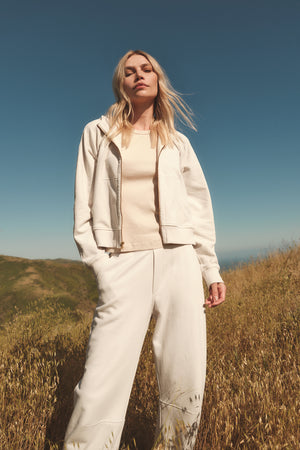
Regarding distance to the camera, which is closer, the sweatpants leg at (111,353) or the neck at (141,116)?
the sweatpants leg at (111,353)

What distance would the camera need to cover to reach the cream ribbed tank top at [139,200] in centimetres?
176

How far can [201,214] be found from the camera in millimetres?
2061

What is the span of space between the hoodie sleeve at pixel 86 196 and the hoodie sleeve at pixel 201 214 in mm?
625

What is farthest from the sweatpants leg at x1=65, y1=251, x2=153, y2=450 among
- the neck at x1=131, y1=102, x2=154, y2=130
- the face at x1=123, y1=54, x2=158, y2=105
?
the face at x1=123, y1=54, x2=158, y2=105

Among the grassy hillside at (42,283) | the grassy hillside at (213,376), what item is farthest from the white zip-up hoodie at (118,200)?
the grassy hillside at (42,283)

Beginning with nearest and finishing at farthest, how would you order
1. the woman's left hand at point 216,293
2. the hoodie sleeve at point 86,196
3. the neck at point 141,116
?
the hoodie sleeve at point 86,196, the woman's left hand at point 216,293, the neck at point 141,116

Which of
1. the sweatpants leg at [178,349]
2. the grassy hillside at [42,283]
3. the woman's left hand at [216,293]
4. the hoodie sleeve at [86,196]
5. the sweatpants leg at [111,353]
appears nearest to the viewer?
the sweatpants leg at [111,353]

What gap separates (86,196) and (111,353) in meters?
0.93

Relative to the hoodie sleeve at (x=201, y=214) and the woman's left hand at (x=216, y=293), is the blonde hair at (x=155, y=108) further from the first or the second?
the woman's left hand at (x=216, y=293)

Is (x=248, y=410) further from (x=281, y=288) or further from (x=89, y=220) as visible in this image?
(x=281, y=288)

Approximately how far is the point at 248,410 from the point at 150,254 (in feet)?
3.72

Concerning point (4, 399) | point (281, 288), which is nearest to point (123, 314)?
point (4, 399)

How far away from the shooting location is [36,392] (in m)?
2.00

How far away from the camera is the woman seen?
1.53 m
